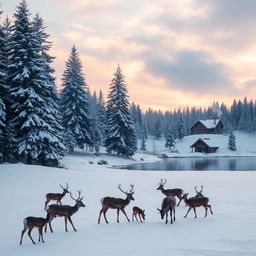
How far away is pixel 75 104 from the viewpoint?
5638 cm

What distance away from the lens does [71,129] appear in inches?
2180

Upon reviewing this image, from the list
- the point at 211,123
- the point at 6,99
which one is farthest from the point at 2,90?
the point at 211,123

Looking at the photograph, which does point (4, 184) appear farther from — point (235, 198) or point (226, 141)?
point (226, 141)

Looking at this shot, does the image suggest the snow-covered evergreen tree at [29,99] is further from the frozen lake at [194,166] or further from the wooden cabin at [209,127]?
the wooden cabin at [209,127]

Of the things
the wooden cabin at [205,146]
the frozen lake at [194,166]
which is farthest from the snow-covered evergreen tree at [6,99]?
the wooden cabin at [205,146]

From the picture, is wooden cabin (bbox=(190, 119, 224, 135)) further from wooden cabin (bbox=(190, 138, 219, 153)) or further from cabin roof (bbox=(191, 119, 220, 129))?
wooden cabin (bbox=(190, 138, 219, 153))

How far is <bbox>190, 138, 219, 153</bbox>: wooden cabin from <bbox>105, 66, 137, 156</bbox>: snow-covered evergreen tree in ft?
183

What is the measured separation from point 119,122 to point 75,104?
27.2 feet

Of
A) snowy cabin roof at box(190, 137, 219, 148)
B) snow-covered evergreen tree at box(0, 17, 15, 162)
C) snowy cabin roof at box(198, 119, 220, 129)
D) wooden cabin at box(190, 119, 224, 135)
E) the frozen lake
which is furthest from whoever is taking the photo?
snowy cabin roof at box(198, 119, 220, 129)

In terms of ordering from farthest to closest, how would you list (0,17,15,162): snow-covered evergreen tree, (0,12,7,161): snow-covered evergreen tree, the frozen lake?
the frozen lake
(0,17,15,162): snow-covered evergreen tree
(0,12,7,161): snow-covered evergreen tree

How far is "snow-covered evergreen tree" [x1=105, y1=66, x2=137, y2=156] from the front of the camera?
57.6 meters

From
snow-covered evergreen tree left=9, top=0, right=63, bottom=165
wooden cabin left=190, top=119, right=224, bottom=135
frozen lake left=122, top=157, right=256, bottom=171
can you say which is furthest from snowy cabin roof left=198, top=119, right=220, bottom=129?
snow-covered evergreen tree left=9, top=0, right=63, bottom=165

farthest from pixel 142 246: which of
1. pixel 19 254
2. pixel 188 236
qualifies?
pixel 19 254

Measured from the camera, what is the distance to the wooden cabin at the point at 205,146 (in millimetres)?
110125
